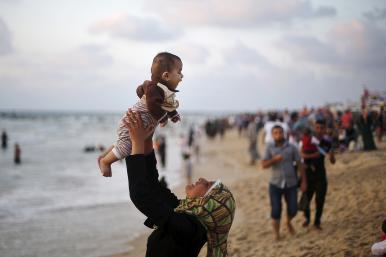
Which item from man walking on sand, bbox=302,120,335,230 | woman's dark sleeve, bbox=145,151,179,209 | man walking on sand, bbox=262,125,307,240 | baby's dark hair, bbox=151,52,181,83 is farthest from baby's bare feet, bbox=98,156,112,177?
man walking on sand, bbox=302,120,335,230

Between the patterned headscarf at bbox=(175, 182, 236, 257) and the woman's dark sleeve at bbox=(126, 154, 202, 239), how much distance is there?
0.49 ft

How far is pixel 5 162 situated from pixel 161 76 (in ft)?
85.2

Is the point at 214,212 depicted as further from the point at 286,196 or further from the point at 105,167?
the point at 286,196

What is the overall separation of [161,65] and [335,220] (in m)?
6.29

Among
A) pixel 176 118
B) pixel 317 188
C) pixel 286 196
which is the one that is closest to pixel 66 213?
pixel 286 196

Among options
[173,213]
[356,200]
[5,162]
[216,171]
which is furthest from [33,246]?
[5,162]

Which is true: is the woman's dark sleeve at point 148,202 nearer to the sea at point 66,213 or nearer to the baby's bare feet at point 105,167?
the baby's bare feet at point 105,167

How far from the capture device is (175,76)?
2.21 metres

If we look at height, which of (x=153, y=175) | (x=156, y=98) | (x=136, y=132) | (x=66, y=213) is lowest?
(x=66, y=213)

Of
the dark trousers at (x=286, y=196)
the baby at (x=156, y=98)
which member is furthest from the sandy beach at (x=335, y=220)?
the baby at (x=156, y=98)

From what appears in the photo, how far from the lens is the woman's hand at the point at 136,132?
1953 mm

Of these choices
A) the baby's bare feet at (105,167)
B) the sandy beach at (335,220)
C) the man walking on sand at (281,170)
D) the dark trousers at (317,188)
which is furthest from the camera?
the dark trousers at (317,188)

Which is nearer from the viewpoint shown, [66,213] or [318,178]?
[318,178]

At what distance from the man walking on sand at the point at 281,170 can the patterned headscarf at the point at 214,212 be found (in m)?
4.59
